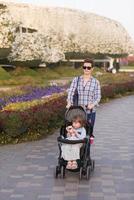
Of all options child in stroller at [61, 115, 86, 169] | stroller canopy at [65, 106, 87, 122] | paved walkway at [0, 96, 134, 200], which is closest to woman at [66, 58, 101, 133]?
stroller canopy at [65, 106, 87, 122]

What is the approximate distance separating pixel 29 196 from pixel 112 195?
92cm

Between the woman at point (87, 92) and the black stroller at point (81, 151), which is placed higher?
the woman at point (87, 92)

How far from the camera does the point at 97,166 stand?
737 cm

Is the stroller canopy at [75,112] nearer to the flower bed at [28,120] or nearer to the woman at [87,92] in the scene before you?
the woman at [87,92]

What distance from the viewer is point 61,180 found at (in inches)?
259

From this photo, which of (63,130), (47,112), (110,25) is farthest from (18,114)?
(110,25)

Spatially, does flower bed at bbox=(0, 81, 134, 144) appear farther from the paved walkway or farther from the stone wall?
the stone wall

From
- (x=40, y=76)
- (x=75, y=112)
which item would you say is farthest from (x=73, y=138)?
(x=40, y=76)

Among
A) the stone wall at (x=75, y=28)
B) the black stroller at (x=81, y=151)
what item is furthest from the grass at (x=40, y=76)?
the black stroller at (x=81, y=151)

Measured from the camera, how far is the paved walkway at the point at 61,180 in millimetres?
5969

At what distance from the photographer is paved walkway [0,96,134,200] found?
597 cm

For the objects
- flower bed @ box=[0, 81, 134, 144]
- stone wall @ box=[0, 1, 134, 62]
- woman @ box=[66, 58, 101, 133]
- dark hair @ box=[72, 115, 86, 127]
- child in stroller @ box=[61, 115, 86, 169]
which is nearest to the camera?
child in stroller @ box=[61, 115, 86, 169]

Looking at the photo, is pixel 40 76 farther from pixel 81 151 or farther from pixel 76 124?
pixel 81 151

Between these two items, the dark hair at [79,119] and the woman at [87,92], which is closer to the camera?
the dark hair at [79,119]
